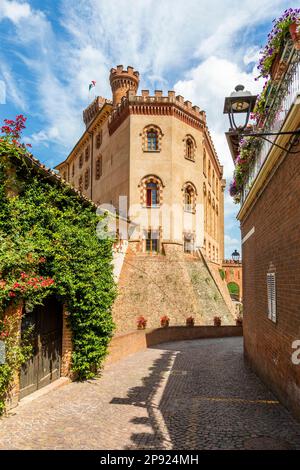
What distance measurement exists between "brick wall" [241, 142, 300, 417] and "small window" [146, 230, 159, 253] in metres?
15.3

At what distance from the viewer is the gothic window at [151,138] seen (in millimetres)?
27000

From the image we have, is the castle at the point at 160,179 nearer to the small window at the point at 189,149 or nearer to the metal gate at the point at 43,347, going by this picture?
the small window at the point at 189,149

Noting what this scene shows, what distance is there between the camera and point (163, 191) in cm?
2653

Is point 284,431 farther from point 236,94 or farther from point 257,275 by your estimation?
point 236,94

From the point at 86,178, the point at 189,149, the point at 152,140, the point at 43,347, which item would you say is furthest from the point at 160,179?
the point at 43,347

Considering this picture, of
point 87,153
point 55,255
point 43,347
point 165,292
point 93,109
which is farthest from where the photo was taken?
point 93,109

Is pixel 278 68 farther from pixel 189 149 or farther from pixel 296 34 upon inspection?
pixel 189 149

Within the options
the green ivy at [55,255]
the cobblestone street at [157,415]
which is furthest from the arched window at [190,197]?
the cobblestone street at [157,415]

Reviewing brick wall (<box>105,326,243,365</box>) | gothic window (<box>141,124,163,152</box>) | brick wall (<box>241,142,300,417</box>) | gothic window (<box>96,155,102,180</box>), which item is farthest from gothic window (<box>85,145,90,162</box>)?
brick wall (<box>241,142,300,417</box>)

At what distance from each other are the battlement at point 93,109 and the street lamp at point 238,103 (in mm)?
36751

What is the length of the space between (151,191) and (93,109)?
66.3 feet

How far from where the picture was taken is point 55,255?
888cm

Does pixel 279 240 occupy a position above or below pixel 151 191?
below
